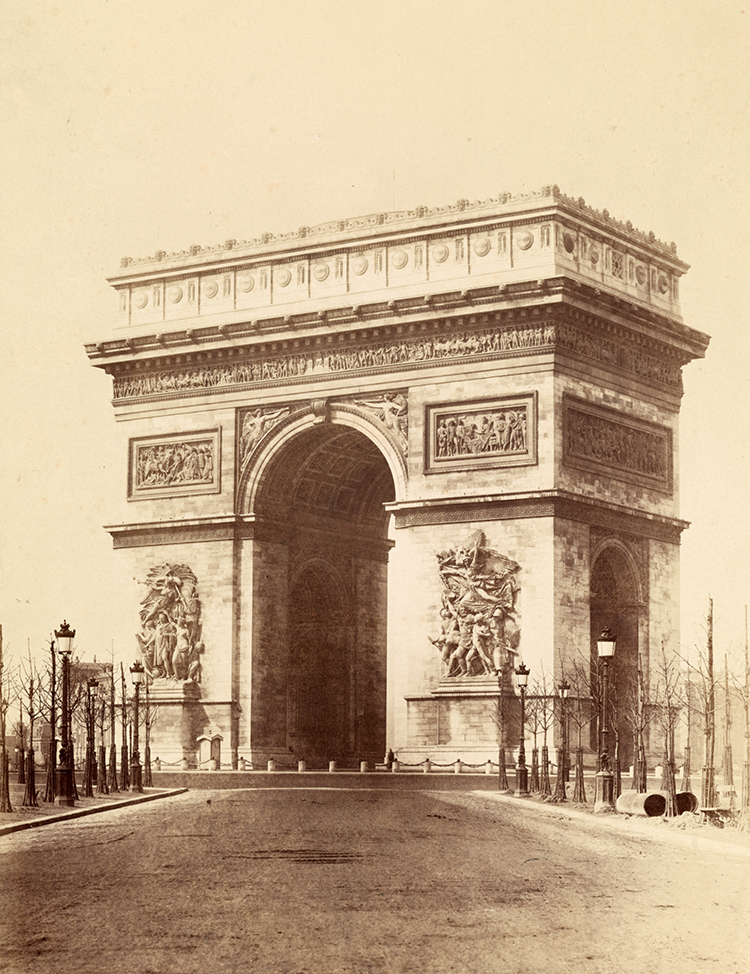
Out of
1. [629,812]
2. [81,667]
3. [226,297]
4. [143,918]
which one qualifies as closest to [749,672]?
[629,812]

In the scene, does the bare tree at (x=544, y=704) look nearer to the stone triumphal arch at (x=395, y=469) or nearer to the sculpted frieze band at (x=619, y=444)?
the stone triumphal arch at (x=395, y=469)

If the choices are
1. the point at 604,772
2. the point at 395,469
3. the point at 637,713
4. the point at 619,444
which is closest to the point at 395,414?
the point at 395,469

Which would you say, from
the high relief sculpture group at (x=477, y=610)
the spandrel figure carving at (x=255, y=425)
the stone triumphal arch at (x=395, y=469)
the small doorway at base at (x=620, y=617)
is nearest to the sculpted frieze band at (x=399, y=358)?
the stone triumphal arch at (x=395, y=469)

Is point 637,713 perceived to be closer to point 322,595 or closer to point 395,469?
point 395,469

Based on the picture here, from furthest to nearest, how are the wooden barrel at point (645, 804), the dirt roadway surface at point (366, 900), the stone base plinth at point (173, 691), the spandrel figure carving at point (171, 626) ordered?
the spandrel figure carving at point (171, 626)
the stone base plinth at point (173, 691)
the wooden barrel at point (645, 804)
the dirt roadway surface at point (366, 900)

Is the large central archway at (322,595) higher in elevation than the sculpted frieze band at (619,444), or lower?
lower

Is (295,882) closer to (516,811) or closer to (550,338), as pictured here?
(516,811)
